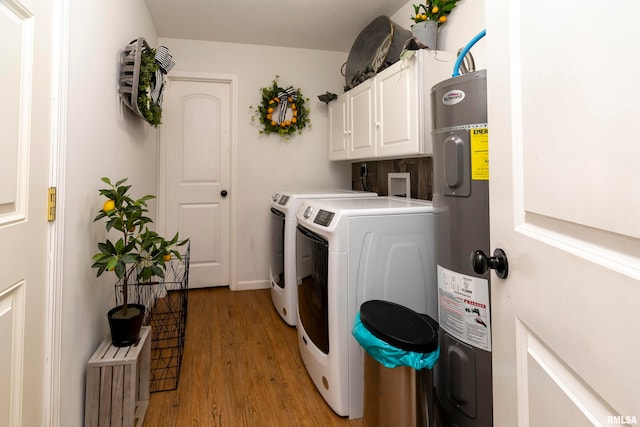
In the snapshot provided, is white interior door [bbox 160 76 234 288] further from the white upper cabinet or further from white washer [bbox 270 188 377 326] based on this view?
the white upper cabinet

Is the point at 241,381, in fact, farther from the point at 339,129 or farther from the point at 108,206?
the point at 339,129

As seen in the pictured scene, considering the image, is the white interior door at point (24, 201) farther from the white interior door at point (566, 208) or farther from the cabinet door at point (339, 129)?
the cabinet door at point (339, 129)

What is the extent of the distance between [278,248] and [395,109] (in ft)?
4.60

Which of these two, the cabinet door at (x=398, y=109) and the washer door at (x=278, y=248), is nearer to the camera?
the cabinet door at (x=398, y=109)

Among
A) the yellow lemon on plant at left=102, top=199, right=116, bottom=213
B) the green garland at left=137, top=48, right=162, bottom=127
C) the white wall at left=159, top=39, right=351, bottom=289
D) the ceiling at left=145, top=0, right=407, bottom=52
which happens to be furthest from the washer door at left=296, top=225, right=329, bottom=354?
the ceiling at left=145, top=0, right=407, bottom=52

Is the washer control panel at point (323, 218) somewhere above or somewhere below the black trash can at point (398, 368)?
above

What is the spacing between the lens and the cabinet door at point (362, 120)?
2428 millimetres

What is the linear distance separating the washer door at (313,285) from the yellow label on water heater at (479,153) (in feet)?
2.41

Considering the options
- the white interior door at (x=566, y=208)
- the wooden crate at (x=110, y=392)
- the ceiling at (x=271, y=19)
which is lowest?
the wooden crate at (x=110, y=392)

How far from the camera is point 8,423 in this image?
88cm

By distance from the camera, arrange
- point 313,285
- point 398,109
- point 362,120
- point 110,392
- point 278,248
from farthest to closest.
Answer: point 278,248 → point 362,120 → point 398,109 → point 313,285 → point 110,392

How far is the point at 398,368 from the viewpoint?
3.99 ft

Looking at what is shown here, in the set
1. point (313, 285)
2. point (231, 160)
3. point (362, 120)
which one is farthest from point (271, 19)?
point (313, 285)

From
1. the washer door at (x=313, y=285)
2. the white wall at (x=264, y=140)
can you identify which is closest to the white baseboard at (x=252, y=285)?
the white wall at (x=264, y=140)
